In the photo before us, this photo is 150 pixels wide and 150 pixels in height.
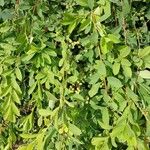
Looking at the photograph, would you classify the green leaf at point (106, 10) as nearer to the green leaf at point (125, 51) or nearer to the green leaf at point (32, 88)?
the green leaf at point (125, 51)

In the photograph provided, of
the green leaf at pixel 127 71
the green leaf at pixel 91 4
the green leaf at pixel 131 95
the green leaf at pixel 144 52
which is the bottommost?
the green leaf at pixel 131 95

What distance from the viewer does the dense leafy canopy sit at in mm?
1201

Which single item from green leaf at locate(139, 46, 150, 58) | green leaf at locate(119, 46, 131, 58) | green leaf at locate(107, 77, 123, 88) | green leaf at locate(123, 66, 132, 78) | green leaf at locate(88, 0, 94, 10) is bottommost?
green leaf at locate(107, 77, 123, 88)

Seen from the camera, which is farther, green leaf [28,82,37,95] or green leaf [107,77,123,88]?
green leaf [28,82,37,95]

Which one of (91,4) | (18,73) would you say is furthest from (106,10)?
(18,73)

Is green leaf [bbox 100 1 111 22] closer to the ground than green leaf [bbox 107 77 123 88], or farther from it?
farther from it

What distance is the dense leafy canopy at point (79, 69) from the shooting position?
1201 millimetres

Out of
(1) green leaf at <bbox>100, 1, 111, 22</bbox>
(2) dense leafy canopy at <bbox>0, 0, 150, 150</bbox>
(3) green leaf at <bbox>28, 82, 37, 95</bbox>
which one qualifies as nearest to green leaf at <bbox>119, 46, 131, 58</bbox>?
(2) dense leafy canopy at <bbox>0, 0, 150, 150</bbox>

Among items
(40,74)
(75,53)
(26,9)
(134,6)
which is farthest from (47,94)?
(134,6)

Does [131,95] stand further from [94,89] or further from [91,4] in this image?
[91,4]

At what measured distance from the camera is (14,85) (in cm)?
130

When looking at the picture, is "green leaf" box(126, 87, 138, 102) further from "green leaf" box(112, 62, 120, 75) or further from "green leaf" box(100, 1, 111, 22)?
"green leaf" box(100, 1, 111, 22)

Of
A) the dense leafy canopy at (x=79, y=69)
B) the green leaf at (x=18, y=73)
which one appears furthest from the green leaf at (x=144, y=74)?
the green leaf at (x=18, y=73)

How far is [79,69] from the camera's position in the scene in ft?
4.42
